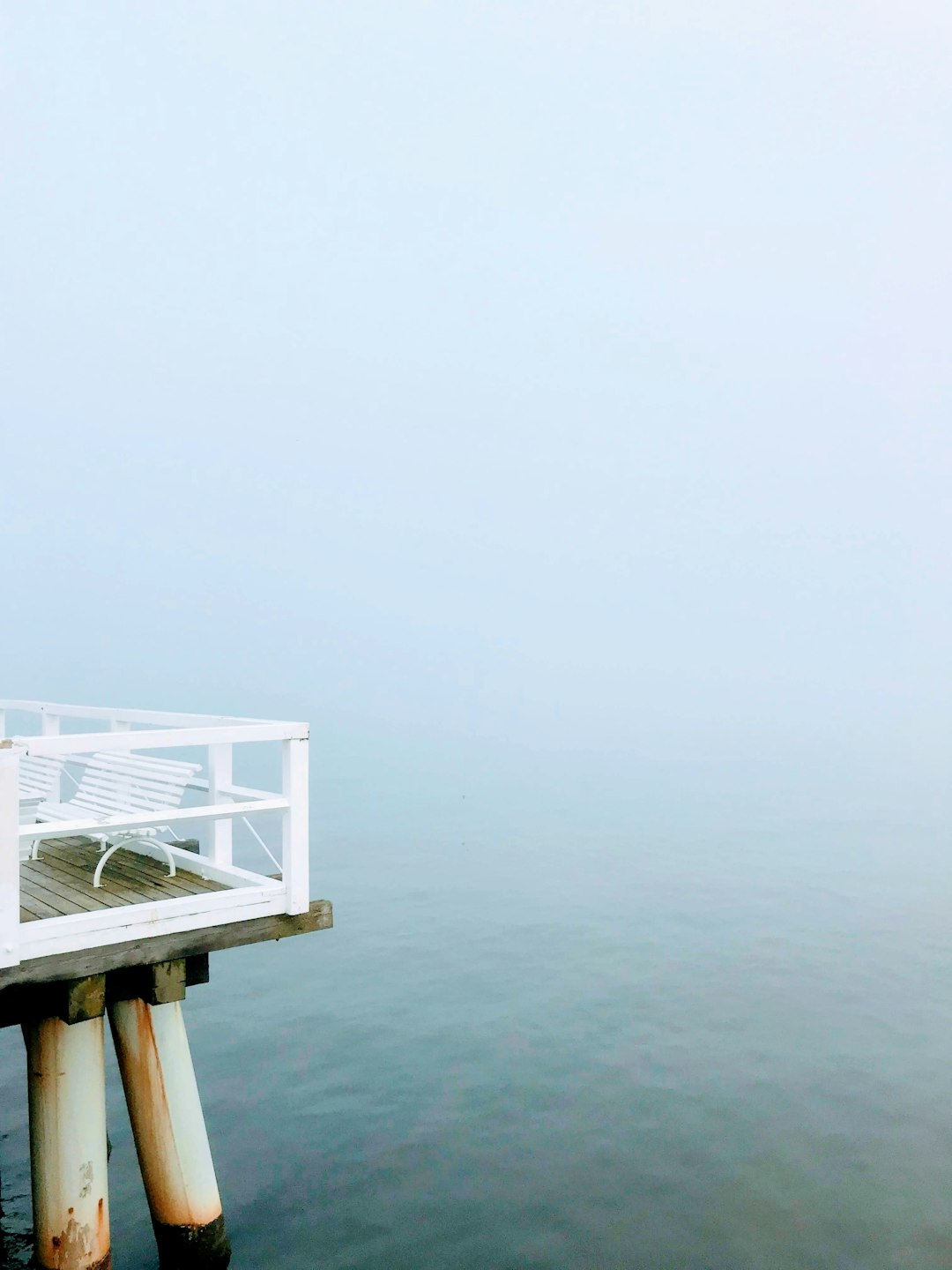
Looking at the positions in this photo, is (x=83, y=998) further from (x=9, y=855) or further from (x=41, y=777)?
(x=41, y=777)

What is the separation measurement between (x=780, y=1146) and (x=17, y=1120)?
7.75m

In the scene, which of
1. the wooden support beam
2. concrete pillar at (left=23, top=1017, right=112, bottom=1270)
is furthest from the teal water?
the wooden support beam

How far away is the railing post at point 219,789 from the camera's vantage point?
806 cm

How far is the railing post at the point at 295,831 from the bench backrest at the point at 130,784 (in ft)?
2.04

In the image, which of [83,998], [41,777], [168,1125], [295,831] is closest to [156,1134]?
[168,1125]

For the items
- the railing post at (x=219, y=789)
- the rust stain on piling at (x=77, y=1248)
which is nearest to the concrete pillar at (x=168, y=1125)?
the rust stain on piling at (x=77, y=1248)

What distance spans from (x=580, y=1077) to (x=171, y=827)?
6.61 metres

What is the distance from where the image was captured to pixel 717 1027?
47.4 feet

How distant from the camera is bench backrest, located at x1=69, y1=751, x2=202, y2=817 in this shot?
7680 millimetres

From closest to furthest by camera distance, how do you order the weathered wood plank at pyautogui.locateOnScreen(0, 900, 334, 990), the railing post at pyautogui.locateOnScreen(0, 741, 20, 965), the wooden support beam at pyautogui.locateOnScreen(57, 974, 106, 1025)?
the railing post at pyautogui.locateOnScreen(0, 741, 20, 965), the weathered wood plank at pyautogui.locateOnScreen(0, 900, 334, 990), the wooden support beam at pyautogui.locateOnScreen(57, 974, 106, 1025)

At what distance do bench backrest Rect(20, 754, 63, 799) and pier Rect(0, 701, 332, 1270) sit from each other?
1.15 m

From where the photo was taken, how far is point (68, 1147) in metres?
6.99

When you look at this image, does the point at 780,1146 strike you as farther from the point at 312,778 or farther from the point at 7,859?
the point at 312,778

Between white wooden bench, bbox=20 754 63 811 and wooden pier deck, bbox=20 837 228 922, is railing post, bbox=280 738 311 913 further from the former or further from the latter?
white wooden bench, bbox=20 754 63 811
